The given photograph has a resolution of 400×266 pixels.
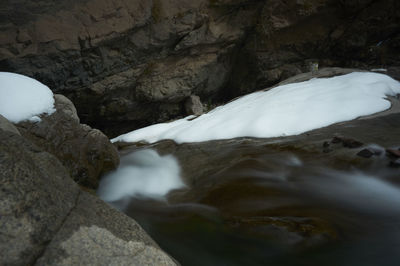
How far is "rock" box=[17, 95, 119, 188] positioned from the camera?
10.7 ft

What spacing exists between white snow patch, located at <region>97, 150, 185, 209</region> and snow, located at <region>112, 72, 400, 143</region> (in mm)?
840

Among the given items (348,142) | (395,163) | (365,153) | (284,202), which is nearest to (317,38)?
(348,142)

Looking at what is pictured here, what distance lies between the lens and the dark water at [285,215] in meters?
1.78

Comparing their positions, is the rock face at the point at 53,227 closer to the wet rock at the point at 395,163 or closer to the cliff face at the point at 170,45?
the wet rock at the point at 395,163

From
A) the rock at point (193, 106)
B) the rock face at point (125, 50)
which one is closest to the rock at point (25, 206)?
the rock face at point (125, 50)

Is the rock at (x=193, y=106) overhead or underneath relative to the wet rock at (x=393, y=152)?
underneath

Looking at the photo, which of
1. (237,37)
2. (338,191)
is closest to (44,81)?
(237,37)

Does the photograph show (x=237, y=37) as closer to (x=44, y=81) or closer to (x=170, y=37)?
(x=170, y=37)

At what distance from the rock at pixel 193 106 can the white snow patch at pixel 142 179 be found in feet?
16.8

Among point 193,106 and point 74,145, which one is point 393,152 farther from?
point 193,106

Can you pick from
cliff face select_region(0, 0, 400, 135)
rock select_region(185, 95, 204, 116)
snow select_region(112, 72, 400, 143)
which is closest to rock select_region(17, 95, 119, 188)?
snow select_region(112, 72, 400, 143)

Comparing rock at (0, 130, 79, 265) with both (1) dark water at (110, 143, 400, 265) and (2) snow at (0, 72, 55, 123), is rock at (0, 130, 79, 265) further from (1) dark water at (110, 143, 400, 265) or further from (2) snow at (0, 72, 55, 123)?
(2) snow at (0, 72, 55, 123)

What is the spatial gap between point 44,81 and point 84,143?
531cm

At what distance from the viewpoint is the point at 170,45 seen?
916 cm
